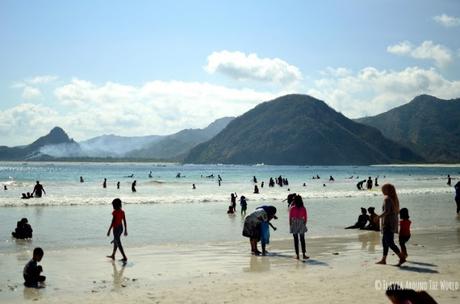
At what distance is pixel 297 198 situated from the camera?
14.2m

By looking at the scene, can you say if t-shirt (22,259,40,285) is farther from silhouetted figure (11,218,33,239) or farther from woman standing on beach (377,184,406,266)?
woman standing on beach (377,184,406,266)

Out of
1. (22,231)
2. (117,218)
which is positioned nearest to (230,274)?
(117,218)

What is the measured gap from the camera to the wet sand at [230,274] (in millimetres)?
9684

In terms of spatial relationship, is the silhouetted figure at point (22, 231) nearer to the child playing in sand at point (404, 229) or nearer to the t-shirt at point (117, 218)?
the t-shirt at point (117, 218)

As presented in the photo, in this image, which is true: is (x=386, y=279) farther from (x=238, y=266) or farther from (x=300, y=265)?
(x=238, y=266)

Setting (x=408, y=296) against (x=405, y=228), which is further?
(x=405, y=228)

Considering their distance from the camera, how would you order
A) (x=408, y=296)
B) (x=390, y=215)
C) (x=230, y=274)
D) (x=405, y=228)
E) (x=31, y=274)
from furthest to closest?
(x=405, y=228) → (x=390, y=215) → (x=230, y=274) → (x=31, y=274) → (x=408, y=296)

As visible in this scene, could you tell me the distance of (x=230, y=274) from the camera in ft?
39.2

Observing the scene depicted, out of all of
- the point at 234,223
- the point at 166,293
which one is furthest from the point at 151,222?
the point at 166,293

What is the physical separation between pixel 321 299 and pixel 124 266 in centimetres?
621

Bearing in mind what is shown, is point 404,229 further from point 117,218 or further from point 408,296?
point 408,296

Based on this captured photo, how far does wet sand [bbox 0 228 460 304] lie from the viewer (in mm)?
9684

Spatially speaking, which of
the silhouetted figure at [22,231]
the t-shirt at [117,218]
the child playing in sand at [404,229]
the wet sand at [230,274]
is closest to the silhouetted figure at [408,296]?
the wet sand at [230,274]

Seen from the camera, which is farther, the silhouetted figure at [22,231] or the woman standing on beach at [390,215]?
the silhouetted figure at [22,231]
